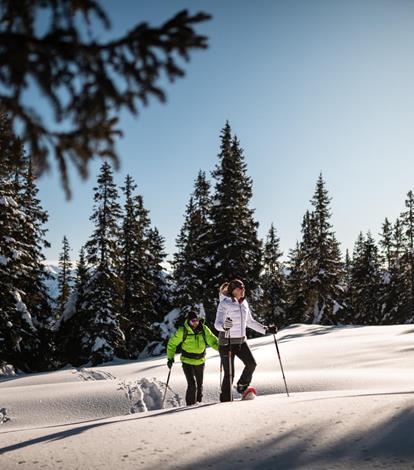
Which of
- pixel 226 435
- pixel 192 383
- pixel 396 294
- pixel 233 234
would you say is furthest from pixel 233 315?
pixel 396 294

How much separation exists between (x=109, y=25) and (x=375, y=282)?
44064 millimetres

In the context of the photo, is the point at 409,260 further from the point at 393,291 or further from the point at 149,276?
the point at 149,276

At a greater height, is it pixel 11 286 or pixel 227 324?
pixel 11 286

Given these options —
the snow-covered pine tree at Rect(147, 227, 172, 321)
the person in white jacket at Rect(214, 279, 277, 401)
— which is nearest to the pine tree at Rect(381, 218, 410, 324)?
the snow-covered pine tree at Rect(147, 227, 172, 321)

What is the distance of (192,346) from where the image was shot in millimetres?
8234

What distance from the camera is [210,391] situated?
9.85m

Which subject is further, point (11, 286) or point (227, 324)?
point (11, 286)

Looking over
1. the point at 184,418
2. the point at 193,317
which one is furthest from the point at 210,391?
the point at 184,418

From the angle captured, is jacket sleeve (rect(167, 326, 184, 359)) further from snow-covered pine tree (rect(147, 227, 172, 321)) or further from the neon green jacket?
snow-covered pine tree (rect(147, 227, 172, 321))

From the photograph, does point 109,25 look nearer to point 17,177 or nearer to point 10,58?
point 10,58

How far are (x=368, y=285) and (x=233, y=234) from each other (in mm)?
24083

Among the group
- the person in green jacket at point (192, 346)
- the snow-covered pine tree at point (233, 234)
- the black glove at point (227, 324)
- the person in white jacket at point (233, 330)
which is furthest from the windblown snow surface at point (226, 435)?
the snow-covered pine tree at point (233, 234)

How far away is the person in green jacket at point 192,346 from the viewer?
8234 mm

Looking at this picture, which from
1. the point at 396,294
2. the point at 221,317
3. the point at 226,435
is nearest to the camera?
the point at 226,435
